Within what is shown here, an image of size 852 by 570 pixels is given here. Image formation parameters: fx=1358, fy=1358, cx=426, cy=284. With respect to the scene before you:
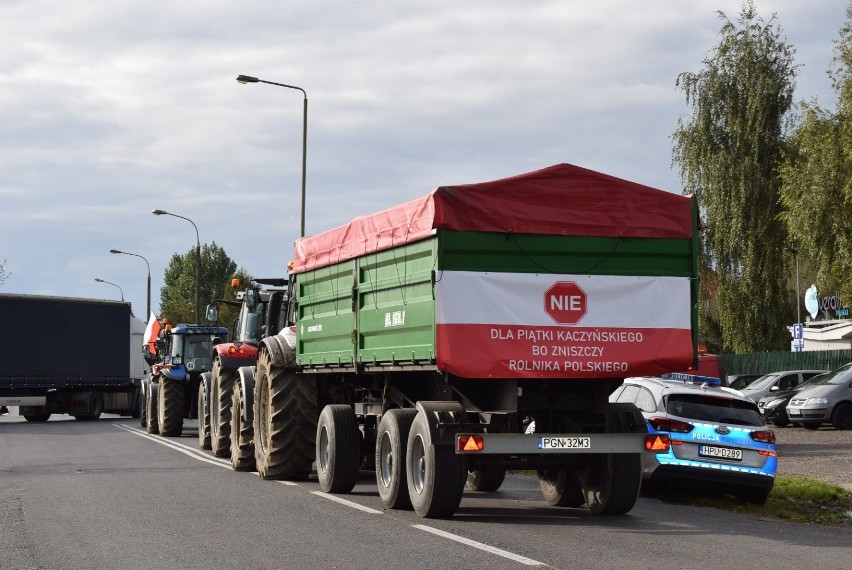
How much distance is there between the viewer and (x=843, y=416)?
34.7 m

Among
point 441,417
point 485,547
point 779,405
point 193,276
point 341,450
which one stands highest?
point 193,276

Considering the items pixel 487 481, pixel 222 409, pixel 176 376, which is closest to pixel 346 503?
pixel 487 481

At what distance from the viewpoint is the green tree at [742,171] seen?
45.4 meters

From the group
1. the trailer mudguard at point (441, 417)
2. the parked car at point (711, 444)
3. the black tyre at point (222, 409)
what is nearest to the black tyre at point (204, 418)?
the black tyre at point (222, 409)

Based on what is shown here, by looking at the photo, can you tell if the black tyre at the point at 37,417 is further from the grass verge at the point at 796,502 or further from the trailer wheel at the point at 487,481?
the grass verge at the point at 796,502

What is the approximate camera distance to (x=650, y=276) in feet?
42.2

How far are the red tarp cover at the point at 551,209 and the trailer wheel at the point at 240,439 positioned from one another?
6.29 m

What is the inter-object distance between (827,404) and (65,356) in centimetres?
2134

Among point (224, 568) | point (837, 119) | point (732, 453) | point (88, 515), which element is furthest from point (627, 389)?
point (837, 119)

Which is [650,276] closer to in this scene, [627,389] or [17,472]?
[627,389]

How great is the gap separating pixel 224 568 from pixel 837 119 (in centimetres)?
3119

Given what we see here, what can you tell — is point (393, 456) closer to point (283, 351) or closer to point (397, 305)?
point (397, 305)

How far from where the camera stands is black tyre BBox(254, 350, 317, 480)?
56.1 ft

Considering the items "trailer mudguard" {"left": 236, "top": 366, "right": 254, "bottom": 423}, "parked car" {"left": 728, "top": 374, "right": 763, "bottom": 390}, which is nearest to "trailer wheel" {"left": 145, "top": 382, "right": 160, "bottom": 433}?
"trailer mudguard" {"left": 236, "top": 366, "right": 254, "bottom": 423}
